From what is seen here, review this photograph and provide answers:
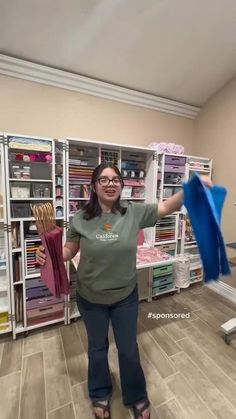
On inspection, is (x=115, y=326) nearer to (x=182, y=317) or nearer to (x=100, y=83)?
(x=182, y=317)

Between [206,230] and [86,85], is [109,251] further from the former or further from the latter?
[86,85]

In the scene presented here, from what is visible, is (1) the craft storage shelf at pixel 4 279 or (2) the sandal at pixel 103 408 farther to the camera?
(1) the craft storage shelf at pixel 4 279

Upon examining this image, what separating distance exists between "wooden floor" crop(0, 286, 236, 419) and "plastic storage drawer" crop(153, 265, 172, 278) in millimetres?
468

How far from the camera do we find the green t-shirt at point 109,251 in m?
1.08

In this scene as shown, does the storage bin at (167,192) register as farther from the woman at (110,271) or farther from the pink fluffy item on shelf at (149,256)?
the woman at (110,271)

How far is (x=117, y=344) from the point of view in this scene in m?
1.19

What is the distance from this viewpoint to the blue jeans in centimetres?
115

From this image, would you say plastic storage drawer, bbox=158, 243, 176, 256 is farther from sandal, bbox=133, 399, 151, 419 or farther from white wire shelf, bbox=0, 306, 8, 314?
white wire shelf, bbox=0, 306, 8, 314

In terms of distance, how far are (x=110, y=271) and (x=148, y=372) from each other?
41.2 inches

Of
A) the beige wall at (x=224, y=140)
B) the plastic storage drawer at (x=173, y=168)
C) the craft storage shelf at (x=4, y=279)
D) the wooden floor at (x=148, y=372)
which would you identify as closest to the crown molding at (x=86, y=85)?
the beige wall at (x=224, y=140)

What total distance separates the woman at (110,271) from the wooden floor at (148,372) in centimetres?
21

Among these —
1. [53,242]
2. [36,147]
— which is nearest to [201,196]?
[53,242]

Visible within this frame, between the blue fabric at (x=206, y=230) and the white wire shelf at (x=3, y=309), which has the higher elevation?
the blue fabric at (x=206, y=230)

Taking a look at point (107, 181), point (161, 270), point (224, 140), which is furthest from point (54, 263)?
point (224, 140)
